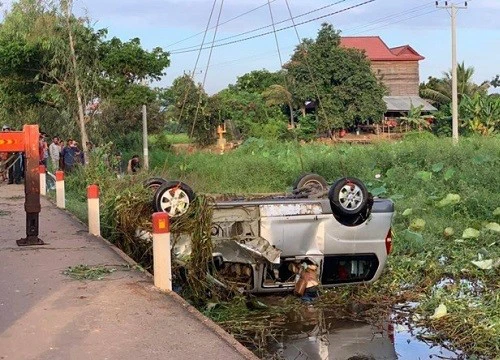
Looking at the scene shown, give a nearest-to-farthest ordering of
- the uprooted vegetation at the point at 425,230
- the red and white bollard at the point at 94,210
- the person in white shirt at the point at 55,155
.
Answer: the uprooted vegetation at the point at 425,230, the red and white bollard at the point at 94,210, the person in white shirt at the point at 55,155

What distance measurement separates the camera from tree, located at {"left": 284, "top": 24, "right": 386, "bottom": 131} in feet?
166

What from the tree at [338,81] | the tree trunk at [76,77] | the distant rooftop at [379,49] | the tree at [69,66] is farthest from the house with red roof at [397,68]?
the tree trunk at [76,77]

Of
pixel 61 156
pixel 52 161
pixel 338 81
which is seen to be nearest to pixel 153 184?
pixel 61 156

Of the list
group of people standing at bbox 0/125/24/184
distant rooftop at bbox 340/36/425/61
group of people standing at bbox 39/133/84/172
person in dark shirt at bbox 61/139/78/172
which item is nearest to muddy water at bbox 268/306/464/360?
group of people standing at bbox 39/133/84/172


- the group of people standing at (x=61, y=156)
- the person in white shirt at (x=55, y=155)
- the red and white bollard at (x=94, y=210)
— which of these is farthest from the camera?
the person in white shirt at (x=55, y=155)

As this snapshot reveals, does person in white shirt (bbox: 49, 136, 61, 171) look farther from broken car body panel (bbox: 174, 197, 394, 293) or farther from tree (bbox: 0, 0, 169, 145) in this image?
broken car body panel (bbox: 174, 197, 394, 293)

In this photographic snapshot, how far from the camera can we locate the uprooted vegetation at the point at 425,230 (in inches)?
331

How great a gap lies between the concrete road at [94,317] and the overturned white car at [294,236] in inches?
40.4

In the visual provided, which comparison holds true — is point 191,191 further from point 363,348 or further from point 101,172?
point 101,172

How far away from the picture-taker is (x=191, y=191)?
30.0ft

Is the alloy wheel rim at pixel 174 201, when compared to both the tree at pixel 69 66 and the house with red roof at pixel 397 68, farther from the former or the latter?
the house with red roof at pixel 397 68

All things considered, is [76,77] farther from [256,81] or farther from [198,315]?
[256,81]

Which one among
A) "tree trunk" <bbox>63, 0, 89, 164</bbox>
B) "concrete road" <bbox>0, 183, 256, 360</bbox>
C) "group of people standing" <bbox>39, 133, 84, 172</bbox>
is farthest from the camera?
"tree trunk" <bbox>63, 0, 89, 164</bbox>

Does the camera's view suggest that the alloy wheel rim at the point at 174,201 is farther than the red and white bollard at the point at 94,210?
No
